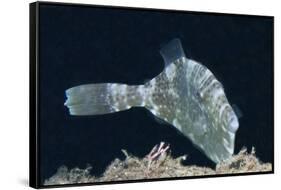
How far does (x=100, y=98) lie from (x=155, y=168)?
84 centimetres

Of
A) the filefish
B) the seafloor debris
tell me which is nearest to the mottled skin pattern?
the filefish

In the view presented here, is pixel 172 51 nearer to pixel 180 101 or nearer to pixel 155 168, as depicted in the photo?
pixel 180 101

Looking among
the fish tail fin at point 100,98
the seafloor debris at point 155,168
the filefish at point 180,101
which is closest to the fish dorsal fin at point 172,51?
the filefish at point 180,101

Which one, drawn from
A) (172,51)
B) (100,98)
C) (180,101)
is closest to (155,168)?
(180,101)

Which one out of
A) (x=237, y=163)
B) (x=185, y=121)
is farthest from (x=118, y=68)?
(x=237, y=163)

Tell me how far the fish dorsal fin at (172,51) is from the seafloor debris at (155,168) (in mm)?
768


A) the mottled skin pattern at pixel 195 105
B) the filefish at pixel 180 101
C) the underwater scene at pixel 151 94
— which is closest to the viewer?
the underwater scene at pixel 151 94

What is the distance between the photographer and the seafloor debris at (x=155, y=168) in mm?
6871

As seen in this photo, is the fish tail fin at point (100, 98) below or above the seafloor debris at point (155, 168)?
above

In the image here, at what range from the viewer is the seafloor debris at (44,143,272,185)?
22.5 ft

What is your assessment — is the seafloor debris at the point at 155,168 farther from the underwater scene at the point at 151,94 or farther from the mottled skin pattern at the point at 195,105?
the mottled skin pattern at the point at 195,105

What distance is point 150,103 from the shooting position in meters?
7.22

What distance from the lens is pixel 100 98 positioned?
22.9ft

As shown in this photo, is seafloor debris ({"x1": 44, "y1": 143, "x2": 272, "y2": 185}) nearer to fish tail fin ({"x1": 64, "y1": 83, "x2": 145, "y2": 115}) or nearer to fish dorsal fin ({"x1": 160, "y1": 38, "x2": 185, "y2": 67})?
fish tail fin ({"x1": 64, "y1": 83, "x2": 145, "y2": 115})
